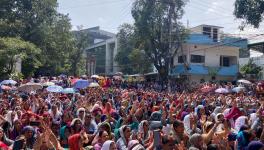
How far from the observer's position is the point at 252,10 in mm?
31953

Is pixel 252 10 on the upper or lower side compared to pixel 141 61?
upper

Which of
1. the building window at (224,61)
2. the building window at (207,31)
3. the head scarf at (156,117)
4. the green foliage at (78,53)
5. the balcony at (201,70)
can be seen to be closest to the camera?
the head scarf at (156,117)

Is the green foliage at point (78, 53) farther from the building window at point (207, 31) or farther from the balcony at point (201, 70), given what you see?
the balcony at point (201, 70)

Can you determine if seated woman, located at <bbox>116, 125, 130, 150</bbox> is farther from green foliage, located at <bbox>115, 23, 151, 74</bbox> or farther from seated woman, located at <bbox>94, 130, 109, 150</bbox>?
green foliage, located at <bbox>115, 23, 151, 74</bbox>

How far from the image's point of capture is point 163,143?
21.2 ft

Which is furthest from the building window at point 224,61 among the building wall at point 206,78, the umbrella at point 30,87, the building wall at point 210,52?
the umbrella at point 30,87

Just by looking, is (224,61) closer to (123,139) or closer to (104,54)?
(104,54)

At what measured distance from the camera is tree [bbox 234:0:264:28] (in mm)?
31797

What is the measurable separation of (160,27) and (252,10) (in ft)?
37.6

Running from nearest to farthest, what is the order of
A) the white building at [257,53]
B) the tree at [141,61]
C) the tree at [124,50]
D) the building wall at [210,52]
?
1. the white building at [257,53]
2. the building wall at [210,52]
3. the tree at [141,61]
4. the tree at [124,50]

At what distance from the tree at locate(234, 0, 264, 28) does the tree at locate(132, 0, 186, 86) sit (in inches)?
360

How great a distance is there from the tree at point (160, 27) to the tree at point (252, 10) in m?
9.14

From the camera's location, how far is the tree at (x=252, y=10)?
31.8 metres

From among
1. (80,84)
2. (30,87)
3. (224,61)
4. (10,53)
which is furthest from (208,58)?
(30,87)
